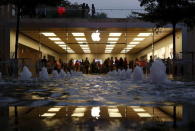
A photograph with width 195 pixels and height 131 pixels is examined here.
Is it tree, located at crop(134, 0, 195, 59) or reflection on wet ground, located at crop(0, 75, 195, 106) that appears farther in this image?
tree, located at crop(134, 0, 195, 59)

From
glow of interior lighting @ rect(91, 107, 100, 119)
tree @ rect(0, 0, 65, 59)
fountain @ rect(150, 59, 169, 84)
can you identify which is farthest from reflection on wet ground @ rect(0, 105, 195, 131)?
tree @ rect(0, 0, 65, 59)

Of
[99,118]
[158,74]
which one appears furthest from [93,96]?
[158,74]

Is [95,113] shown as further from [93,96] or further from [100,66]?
[100,66]

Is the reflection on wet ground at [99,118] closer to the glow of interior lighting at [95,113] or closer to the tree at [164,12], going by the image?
the glow of interior lighting at [95,113]

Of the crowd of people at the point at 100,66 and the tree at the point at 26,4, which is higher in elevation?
the tree at the point at 26,4

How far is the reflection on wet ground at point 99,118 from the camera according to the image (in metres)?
4.02

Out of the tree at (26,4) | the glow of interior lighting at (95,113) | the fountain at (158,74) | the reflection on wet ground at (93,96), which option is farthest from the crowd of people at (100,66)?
the glow of interior lighting at (95,113)

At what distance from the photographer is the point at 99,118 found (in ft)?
15.5

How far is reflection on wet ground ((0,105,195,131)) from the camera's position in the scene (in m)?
4.02

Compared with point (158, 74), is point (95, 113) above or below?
below

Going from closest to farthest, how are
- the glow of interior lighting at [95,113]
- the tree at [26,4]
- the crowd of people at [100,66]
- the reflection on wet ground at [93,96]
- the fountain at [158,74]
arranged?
1. the glow of interior lighting at [95,113]
2. the reflection on wet ground at [93,96]
3. the fountain at [158,74]
4. the tree at [26,4]
5. the crowd of people at [100,66]

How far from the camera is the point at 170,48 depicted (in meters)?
39.5

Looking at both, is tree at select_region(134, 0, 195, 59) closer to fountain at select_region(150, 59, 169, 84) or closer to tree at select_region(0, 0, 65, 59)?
tree at select_region(0, 0, 65, 59)

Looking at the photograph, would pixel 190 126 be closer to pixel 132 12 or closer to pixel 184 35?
pixel 132 12
